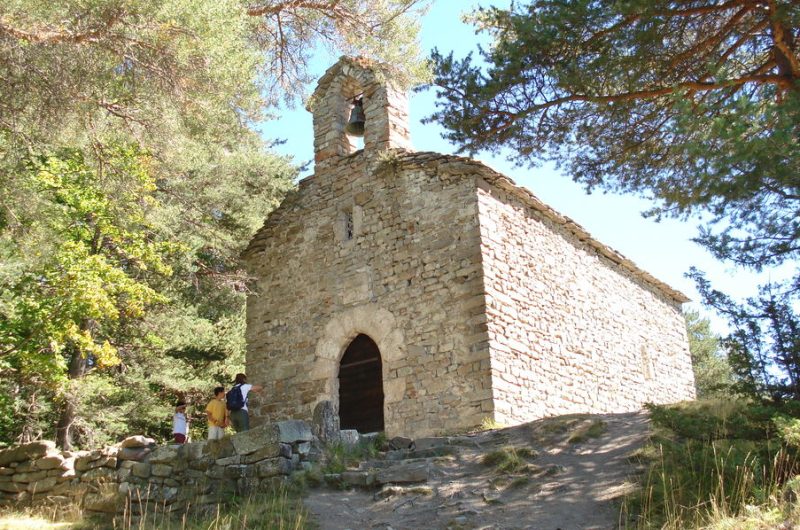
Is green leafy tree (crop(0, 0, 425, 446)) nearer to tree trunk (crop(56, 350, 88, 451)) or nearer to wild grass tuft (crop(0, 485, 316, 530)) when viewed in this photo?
tree trunk (crop(56, 350, 88, 451))

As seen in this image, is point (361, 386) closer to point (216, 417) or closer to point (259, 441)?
point (216, 417)

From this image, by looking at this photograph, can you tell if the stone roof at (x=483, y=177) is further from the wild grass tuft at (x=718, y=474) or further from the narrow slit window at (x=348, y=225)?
the wild grass tuft at (x=718, y=474)

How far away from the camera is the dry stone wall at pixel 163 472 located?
6957 millimetres

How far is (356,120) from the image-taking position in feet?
38.4

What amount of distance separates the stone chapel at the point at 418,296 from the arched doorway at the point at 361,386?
22 millimetres

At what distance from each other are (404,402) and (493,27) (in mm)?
4911

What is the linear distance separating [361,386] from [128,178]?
4.34 metres

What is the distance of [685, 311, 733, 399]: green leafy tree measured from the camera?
934 inches

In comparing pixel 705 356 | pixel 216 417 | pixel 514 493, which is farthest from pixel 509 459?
pixel 705 356

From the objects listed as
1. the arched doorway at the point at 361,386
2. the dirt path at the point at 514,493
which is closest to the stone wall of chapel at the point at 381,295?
the arched doorway at the point at 361,386

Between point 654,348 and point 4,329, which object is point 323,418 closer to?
point 4,329

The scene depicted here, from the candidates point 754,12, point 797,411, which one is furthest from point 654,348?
point 797,411

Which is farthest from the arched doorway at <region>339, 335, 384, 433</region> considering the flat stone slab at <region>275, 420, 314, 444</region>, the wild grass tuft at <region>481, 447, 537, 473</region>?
the wild grass tuft at <region>481, 447, 537, 473</region>

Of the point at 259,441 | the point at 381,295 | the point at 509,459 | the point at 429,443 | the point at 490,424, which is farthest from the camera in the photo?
the point at 381,295
